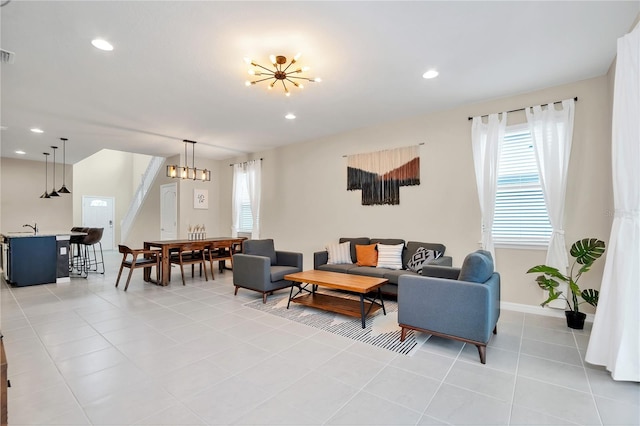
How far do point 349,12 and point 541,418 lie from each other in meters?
3.14

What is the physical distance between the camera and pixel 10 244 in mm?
5367

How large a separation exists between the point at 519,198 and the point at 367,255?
225cm

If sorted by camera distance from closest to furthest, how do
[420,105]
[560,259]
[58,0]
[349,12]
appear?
1. [58,0]
2. [349,12]
3. [560,259]
4. [420,105]

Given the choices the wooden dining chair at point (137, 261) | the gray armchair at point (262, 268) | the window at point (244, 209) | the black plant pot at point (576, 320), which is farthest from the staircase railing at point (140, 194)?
the black plant pot at point (576, 320)

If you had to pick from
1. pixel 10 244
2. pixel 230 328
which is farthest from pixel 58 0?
pixel 10 244

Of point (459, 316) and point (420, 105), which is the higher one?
point (420, 105)

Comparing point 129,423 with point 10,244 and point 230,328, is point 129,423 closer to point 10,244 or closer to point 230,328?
point 230,328

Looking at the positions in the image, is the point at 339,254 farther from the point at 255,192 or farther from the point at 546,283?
the point at 255,192

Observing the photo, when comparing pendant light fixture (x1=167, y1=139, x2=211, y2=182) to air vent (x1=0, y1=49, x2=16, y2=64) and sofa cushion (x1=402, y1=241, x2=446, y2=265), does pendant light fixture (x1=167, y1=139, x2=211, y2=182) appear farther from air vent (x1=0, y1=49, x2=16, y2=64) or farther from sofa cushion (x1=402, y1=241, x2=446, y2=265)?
sofa cushion (x1=402, y1=241, x2=446, y2=265)

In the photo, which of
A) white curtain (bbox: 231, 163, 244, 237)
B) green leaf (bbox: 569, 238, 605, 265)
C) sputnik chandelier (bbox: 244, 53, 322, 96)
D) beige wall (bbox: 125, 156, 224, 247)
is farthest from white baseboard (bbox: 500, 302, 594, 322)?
beige wall (bbox: 125, 156, 224, 247)

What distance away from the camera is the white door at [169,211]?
25.3 feet

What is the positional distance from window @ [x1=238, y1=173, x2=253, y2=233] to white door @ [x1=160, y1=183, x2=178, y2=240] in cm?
163

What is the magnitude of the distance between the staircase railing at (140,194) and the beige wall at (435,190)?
3700 mm

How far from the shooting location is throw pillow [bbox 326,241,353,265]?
198 inches
